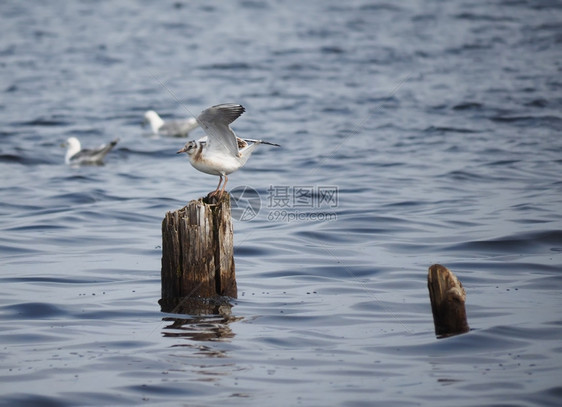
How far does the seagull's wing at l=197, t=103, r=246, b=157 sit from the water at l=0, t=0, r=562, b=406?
5.70 ft

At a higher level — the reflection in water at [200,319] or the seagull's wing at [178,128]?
the seagull's wing at [178,128]

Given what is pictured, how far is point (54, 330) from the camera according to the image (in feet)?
28.2

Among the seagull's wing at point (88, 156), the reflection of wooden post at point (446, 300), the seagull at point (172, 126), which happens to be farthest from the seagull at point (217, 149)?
the seagull at point (172, 126)

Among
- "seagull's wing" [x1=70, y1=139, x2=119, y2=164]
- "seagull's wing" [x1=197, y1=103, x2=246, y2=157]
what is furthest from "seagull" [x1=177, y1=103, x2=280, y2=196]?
"seagull's wing" [x1=70, y1=139, x2=119, y2=164]

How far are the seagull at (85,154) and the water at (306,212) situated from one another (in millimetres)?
268

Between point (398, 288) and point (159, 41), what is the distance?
2596 centimetres

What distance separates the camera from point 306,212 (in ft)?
47.2

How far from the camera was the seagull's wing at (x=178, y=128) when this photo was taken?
2252cm

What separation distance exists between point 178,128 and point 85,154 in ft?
13.6

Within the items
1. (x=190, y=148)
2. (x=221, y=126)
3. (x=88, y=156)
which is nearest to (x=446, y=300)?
(x=221, y=126)

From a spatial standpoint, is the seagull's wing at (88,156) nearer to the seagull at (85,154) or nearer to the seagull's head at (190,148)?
the seagull at (85,154)

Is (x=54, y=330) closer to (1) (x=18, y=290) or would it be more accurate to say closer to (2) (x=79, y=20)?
(1) (x=18, y=290)

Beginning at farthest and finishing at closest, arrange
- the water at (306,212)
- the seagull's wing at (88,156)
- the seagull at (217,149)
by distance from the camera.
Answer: the seagull's wing at (88,156) < the seagull at (217,149) < the water at (306,212)

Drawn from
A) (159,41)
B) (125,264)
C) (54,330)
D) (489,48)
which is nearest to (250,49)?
(159,41)
